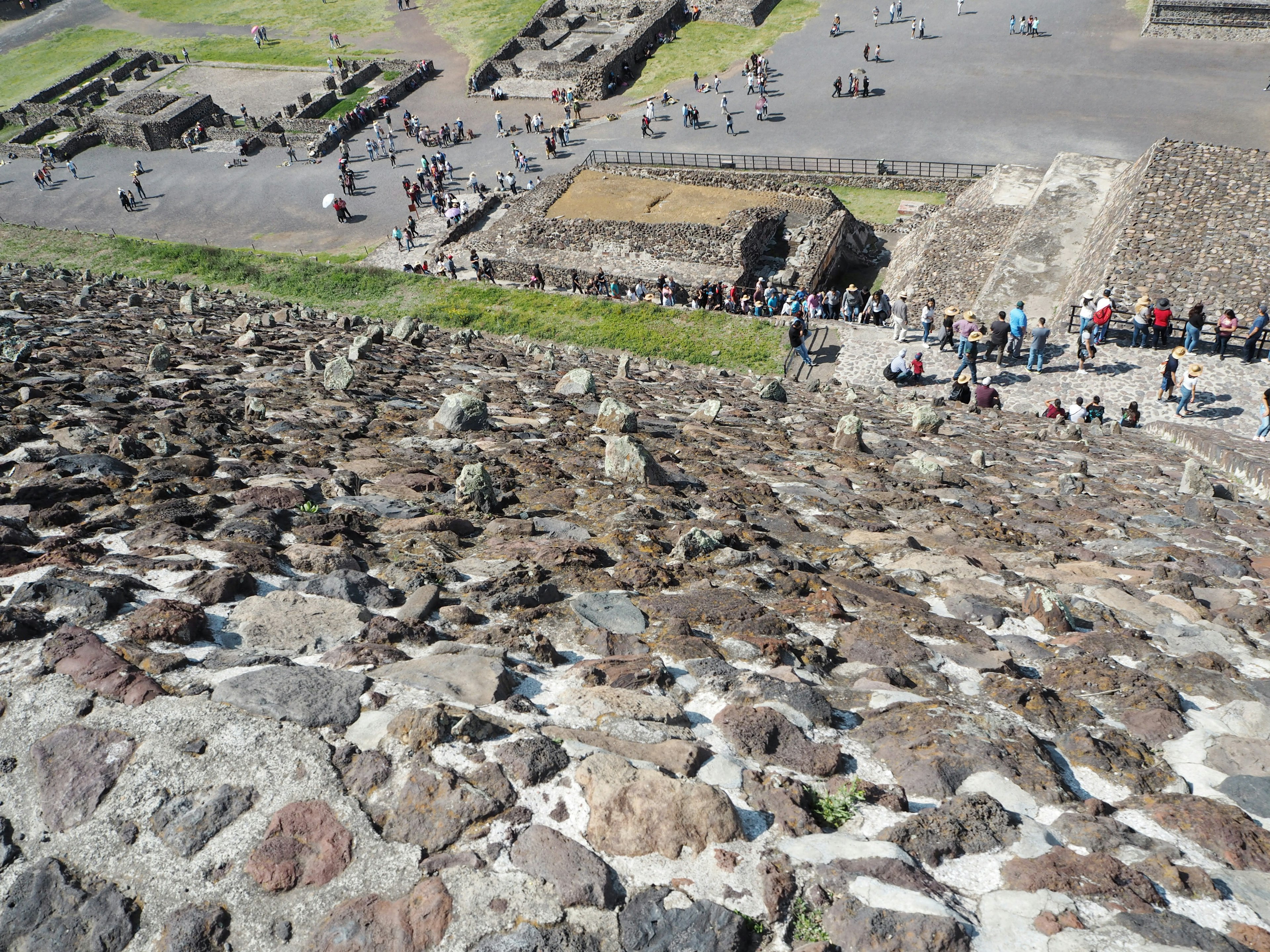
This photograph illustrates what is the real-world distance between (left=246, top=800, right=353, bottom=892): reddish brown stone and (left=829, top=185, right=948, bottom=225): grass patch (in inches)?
1292

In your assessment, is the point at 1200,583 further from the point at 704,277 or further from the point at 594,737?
the point at 704,277

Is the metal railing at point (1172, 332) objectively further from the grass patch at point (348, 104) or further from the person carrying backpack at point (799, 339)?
the grass patch at point (348, 104)

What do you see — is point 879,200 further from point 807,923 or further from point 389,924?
point 389,924

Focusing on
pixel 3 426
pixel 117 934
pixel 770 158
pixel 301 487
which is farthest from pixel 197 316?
pixel 770 158

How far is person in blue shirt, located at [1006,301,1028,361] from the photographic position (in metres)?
20.0

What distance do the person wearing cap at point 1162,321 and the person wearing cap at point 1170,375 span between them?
0.90m

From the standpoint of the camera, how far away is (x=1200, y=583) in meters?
7.03

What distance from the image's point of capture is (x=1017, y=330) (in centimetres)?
2005

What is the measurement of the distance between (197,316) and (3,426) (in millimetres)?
11632

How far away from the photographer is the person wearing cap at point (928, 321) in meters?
21.9

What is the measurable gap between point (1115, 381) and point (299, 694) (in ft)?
63.3

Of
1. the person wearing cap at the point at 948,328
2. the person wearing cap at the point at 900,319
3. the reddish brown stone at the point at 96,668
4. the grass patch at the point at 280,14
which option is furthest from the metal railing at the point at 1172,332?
the grass patch at the point at 280,14

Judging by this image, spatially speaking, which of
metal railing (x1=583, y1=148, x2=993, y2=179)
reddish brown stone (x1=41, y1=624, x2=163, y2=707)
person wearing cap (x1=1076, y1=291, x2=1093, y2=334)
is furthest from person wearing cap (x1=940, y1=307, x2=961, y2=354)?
reddish brown stone (x1=41, y1=624, x2=163, y2=707)

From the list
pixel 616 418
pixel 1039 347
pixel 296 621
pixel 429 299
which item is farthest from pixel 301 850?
pixel 429 299
